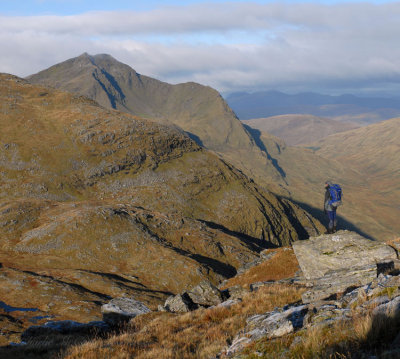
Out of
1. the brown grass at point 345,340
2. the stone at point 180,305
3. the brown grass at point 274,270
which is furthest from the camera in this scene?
the brown grass at point 274,270

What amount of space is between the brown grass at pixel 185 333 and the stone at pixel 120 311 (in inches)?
50.4

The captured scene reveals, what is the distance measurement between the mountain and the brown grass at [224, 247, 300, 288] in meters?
28.2

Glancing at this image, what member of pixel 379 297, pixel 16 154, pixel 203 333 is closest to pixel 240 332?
pixel 203 333

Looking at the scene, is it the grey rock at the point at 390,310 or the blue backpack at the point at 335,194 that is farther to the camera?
the blue backpack at the point at 335,194

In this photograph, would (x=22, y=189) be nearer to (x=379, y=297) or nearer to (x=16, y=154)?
(x=16, y=154)

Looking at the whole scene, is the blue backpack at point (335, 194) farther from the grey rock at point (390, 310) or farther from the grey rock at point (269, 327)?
the grey rock at point (390, 310)

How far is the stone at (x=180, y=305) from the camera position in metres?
21.6

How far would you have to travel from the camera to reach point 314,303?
44.8 feet

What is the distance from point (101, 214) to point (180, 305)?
8677 centimetres

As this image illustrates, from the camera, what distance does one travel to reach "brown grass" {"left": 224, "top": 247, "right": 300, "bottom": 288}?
32.9m

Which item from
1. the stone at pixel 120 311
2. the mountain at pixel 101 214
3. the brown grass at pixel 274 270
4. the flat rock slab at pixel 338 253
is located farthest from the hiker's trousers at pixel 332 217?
the mountain at pixel 101 214

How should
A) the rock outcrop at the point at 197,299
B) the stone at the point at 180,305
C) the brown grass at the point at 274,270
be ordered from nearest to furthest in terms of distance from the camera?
1. the stone at the point at 180,305
2. the rock outcrop at the point at 197,299
3. the brown grass at the point at 274,270

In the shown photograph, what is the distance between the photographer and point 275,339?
1031cm

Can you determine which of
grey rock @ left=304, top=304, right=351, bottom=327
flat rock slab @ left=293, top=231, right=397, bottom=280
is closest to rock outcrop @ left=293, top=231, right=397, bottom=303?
flat rock slab @ left=293, top=231, right=397, bottom=280
